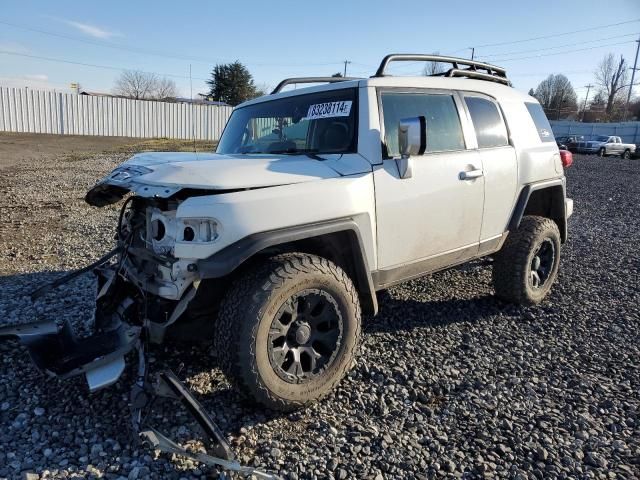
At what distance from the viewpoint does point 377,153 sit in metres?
3.33

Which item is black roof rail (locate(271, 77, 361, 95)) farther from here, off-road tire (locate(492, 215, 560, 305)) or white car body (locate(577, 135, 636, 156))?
white car body (locate(577, 135, 636, 156))

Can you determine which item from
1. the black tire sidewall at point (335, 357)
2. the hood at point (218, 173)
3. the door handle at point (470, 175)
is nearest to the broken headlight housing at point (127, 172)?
the hood at point (218, 173)

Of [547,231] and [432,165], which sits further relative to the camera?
[547,231]

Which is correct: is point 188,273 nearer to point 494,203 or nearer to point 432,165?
point 432,165

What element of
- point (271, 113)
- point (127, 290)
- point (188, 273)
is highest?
point (271, 113)

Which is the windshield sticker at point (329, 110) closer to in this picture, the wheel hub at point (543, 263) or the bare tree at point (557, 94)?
the wheel hub at point (543, 263)

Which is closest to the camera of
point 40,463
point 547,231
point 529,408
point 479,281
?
point 40,463

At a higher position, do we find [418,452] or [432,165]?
[432,165]

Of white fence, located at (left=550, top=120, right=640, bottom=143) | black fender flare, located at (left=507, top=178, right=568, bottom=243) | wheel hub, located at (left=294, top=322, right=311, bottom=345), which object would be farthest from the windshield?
white fence, located at (left=550, top=120, right=640, bottom=143)

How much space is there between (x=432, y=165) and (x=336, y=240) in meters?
→ 1.00

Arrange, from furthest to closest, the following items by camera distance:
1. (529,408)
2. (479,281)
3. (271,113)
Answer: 1. (479,281)
2. (271,113)
3. (529,408)

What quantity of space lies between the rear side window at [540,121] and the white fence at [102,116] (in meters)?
29.0

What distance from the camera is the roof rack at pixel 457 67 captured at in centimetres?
391

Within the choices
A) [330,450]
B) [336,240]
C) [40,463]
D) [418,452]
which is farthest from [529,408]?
[40,463]
